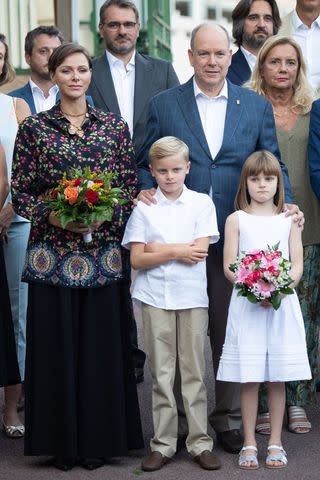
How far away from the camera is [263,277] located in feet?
23.5

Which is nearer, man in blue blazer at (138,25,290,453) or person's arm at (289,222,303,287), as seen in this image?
person's arm at (289,222,303,287)

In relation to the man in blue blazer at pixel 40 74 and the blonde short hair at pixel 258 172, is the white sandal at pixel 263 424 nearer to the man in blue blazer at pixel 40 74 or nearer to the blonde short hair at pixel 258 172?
the blonde short hair at pixel 258 172

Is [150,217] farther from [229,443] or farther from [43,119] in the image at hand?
[229,443]

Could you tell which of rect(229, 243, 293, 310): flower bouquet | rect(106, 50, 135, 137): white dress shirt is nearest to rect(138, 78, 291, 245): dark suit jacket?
rect(229, 243, 293, 310): flower bouquet

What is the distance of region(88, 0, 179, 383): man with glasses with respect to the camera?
932cm

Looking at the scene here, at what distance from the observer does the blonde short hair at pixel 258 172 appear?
24.6 feet

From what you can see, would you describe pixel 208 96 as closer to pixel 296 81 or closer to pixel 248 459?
pixel 296 81

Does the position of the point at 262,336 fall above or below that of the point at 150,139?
below

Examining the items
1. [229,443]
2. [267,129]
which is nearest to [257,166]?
[267,129]

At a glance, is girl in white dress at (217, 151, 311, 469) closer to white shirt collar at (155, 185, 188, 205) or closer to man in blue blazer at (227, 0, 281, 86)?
white shirt collar at (155, 185, 188, 205)

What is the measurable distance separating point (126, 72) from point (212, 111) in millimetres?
1852

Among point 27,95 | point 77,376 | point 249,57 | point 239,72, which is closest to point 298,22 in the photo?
point 249,57

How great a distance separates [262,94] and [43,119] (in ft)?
5.30

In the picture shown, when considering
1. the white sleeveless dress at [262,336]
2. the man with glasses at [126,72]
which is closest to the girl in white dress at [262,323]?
the white sleeveless dress at [262,336]
